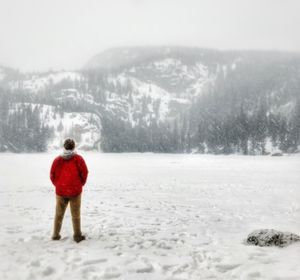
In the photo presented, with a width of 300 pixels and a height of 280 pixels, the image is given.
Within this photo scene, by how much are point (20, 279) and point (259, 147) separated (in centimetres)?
18070

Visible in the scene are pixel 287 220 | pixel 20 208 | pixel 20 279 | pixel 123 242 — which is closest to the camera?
pixel 20 279

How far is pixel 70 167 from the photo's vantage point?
9508 mm

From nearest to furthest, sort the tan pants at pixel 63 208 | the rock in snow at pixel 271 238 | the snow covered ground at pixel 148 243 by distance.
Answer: the snow covered ground at pixel 148 243 < the rock in snow at pixel 271 238 < the tan pants at pixel 63 208

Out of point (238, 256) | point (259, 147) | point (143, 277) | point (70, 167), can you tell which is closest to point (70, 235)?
point (70, 167)

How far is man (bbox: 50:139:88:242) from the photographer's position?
31.0 feet

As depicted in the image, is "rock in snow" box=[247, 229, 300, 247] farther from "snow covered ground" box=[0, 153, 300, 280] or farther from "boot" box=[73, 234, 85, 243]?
"boot" box=[73, 234, 85, 243]

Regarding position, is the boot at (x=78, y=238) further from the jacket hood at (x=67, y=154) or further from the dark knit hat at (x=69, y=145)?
the dark knit hat at (x=69, y=145)

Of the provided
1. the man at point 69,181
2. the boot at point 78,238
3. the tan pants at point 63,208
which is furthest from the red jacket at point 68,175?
the boot at point 78,238

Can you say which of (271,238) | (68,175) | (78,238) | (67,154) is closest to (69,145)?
(67,154)

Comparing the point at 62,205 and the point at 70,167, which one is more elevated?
the point at 70,167

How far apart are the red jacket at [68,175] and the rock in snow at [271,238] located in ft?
14.9

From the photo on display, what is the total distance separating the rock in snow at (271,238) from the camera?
938 cm

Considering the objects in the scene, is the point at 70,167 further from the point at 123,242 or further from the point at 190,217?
the point at 190,217

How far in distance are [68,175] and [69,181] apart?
0.49 feet
